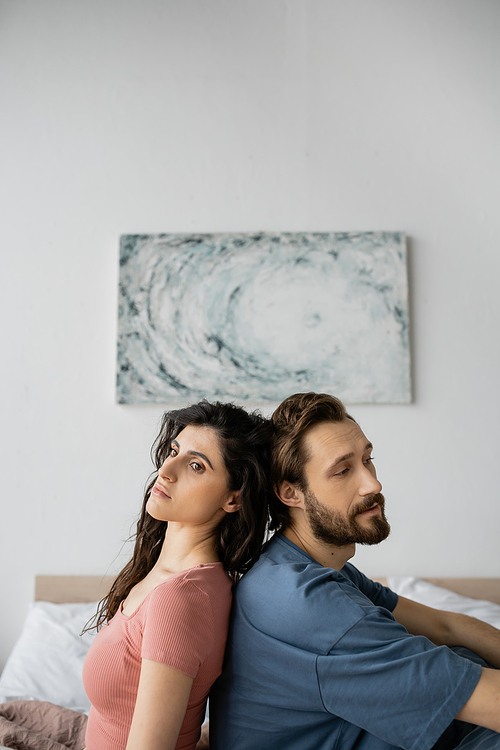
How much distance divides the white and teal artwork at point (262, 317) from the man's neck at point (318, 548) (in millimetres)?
1168

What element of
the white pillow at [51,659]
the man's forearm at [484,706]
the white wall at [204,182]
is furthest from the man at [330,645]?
the white wall at [204,182]

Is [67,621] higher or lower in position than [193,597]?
lower

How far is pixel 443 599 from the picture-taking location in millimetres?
1999

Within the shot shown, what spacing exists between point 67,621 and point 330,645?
143 cm

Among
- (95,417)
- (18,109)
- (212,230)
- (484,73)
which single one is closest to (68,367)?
(95,417)

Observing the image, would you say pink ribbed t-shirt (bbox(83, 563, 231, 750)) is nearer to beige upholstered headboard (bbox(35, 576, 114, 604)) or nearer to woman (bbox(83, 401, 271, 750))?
woman (bbox(83, 401, 271, 750))

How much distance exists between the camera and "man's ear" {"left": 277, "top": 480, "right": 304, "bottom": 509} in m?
1.09

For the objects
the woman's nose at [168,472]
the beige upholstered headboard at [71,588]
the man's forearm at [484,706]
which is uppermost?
the woman's nose at [168,472]

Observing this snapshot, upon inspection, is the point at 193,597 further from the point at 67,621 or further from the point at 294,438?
the point at 67,621

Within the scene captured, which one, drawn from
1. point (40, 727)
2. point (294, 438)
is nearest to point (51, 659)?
point (40, 727)

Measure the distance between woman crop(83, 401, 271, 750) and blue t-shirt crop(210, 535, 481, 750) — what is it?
0.18 feet

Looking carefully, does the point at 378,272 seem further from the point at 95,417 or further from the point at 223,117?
the point at 95,417

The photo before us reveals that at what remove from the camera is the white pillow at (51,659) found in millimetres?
1613

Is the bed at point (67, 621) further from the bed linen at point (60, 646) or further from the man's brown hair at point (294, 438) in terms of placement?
the man's brown hair at point (294, 438)
